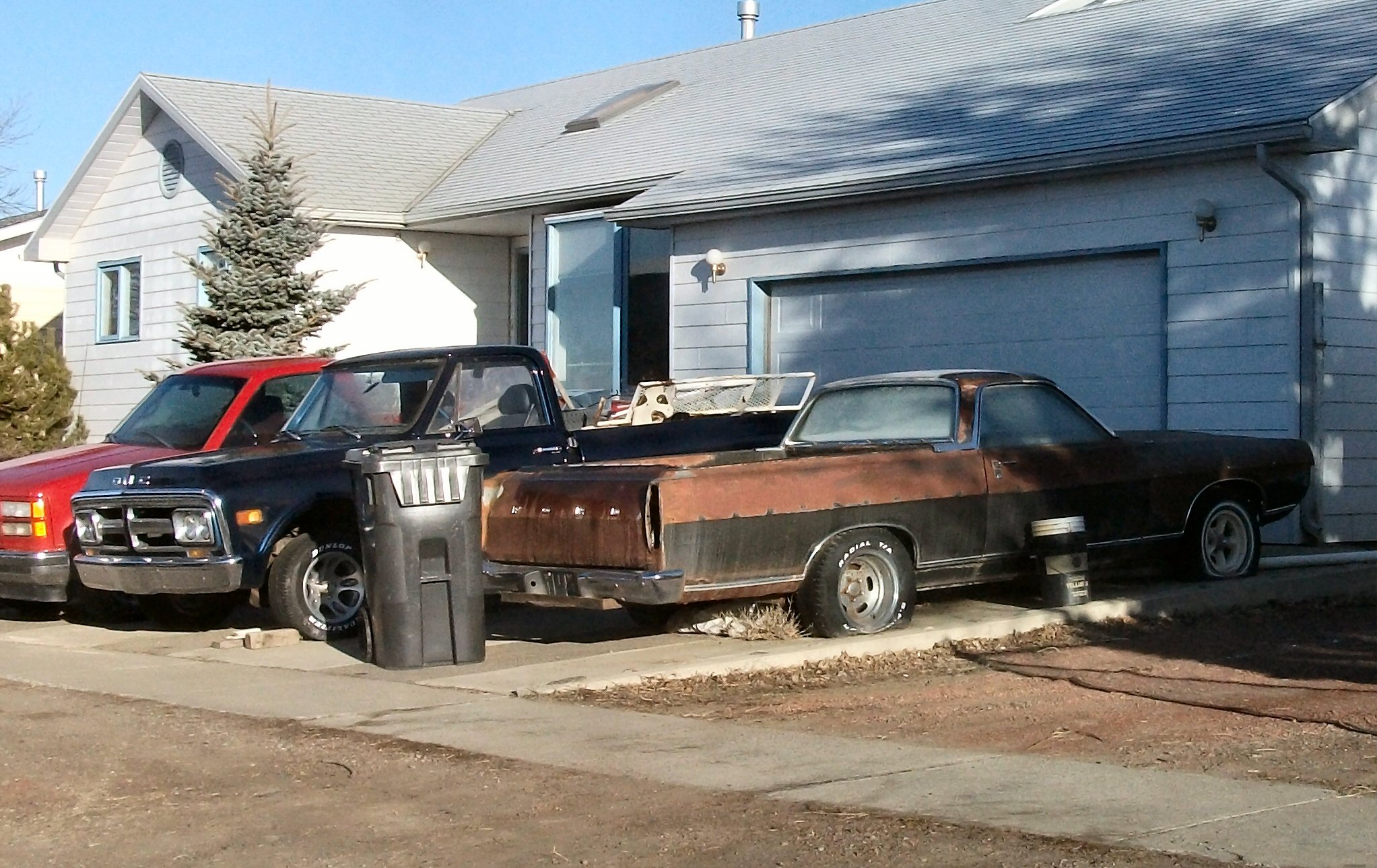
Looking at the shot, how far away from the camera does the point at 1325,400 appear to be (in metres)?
13.7

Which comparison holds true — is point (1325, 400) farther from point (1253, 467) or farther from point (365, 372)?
point (365, 372)

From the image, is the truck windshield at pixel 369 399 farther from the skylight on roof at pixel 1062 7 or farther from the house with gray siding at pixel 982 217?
the skylight on roof at pixel 1062 7

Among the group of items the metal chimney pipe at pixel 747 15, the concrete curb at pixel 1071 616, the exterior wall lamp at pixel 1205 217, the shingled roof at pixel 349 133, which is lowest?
the concrete curb at pixel 1071 616

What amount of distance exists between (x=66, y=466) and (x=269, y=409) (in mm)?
1495

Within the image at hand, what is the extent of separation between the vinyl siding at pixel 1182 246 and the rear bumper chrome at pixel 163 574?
7.82 m

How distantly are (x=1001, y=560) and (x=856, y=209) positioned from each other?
6918 mm

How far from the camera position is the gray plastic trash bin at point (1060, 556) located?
10.5 meters

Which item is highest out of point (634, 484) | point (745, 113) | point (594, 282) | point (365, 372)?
point (745, 113)

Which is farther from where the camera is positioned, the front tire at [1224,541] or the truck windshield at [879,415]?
the front tire at [1224,541]

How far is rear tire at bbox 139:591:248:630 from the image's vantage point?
12219mm

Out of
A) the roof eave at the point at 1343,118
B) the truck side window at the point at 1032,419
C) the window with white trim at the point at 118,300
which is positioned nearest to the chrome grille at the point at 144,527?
the truck side window at the point at 1032,419

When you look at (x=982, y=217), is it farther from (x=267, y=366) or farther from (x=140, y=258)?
(x=140, y=258)

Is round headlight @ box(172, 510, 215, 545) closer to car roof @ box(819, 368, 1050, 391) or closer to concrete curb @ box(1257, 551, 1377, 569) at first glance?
car roof @ box(819, 368, 1050, 391)

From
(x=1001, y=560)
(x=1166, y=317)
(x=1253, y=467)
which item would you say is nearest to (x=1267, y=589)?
(x=1253, y=467)
